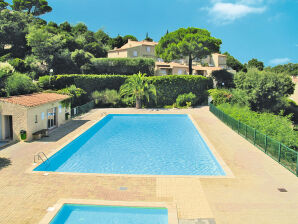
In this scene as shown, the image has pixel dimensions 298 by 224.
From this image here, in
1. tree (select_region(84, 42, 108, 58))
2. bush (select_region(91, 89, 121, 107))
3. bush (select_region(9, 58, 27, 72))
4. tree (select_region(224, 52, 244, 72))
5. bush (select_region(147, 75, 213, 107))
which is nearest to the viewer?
bush (select_region(91, 89, 121, 107))

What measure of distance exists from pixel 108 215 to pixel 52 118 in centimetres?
1523

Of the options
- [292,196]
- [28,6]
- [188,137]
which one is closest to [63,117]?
[188,137]

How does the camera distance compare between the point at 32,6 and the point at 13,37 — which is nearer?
the point at 13,37

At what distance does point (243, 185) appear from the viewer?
Result: 10.1 m

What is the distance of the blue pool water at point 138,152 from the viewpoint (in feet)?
42.2

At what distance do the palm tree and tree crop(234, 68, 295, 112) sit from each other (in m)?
12.3

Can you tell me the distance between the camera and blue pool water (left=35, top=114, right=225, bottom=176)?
12852 mm

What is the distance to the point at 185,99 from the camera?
111 ft

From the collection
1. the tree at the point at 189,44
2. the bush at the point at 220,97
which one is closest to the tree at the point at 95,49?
the tree at the point at 189,44

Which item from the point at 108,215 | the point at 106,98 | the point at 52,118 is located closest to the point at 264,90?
the point at 106,98

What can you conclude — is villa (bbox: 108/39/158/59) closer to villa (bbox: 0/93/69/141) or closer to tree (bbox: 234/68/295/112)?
tree (bbox: 234/68/295/112)

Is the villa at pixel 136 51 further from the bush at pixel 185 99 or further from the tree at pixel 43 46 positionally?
the bush at pixel 185 99

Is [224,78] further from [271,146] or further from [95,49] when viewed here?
[271,146]

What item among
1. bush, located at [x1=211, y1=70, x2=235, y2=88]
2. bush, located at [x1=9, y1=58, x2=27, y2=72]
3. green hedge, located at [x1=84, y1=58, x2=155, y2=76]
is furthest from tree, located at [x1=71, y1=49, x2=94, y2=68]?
bush, located at [x1=211, y1=70, x2=235, y2=88]
